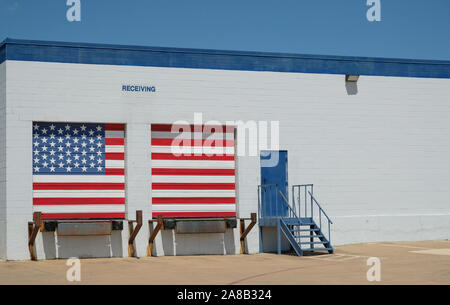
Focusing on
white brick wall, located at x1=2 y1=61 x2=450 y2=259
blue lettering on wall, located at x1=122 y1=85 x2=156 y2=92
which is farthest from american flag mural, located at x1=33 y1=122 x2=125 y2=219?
blue lettering on wall, located at x1=122 y1=85 x2=156 y2=92

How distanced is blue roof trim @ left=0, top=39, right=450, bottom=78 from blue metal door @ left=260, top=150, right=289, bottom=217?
9.13 ft

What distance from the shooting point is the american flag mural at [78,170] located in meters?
19.3

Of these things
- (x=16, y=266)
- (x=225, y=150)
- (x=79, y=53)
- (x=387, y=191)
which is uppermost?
(x=79, y=53)

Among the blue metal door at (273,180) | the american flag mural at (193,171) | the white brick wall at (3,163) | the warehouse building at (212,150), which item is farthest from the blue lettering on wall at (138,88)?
the blue metal door at (273,180)

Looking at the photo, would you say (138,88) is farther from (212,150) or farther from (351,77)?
(351,77)

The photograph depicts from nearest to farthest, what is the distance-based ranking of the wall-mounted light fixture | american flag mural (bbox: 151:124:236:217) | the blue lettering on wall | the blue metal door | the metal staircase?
the metal staircase
the blue lettering on wall
american flag mural (bbox: 151:124:236:217)
the blue metal door
the wall-mounted light fixture

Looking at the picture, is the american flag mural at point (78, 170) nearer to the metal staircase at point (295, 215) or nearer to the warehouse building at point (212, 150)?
the warehouse building at point (212, 150)

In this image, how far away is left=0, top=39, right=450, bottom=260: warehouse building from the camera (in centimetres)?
1917

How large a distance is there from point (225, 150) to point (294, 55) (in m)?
3.89

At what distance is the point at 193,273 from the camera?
15438 mm

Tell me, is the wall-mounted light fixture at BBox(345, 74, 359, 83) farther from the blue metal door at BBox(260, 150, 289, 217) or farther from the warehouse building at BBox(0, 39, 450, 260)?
the blue metal door at BBox(260, 150, 289, 217)

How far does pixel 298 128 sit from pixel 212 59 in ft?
11.6
